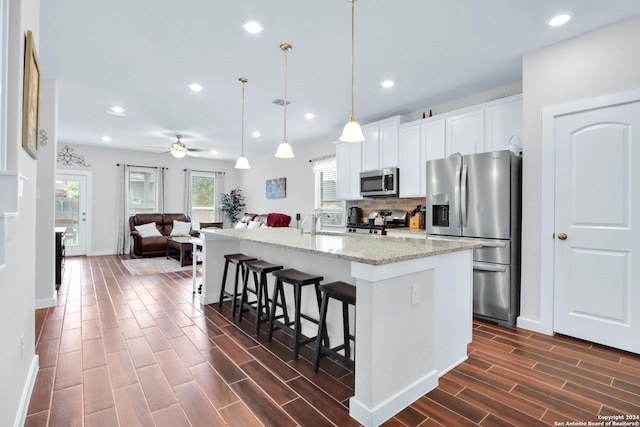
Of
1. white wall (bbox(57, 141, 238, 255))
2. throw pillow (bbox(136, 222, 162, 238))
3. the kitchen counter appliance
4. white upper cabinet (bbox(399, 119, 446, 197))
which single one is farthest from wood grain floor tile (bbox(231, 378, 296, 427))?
white wall (bbox(57, 141, 238, 255))

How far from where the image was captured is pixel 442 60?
10.4ft

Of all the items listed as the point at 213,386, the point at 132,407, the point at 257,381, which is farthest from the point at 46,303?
the point at 257,381

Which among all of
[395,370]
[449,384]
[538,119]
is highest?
[538,119]

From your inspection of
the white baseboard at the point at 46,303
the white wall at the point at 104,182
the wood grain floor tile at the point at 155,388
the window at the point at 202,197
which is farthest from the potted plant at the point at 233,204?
the wood grain floor tile at the point at 155,388

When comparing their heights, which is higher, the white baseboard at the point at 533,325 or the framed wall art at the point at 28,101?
the framed wall art at the point at 28,101

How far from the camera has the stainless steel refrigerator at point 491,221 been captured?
311cm

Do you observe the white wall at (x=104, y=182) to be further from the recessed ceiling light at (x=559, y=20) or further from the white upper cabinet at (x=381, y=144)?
the recessed ceiling light at (x=559, y=20)

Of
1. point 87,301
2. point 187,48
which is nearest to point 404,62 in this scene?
point 187,48

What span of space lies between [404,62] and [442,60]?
0.37 meters

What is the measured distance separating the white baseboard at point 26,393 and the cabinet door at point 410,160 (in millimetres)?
4123

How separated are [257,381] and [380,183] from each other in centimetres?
331

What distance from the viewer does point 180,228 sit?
788 centimetres

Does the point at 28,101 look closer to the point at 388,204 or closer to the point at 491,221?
the point at 491,221

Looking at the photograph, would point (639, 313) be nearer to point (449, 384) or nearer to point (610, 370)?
point (610, 370)
